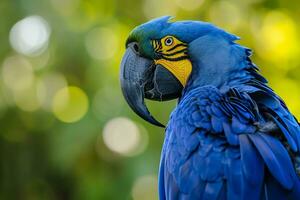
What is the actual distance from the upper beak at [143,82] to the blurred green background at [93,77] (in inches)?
61.9

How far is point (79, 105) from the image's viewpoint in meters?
5.33

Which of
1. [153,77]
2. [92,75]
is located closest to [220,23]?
[92,75]

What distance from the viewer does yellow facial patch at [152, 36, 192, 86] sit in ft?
10.2

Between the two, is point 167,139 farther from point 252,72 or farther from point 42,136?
point 42,136

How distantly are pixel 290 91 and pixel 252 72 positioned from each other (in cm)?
256

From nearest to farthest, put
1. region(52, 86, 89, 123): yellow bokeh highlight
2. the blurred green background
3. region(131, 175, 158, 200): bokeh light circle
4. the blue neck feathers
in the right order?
the blue neck feathers → region(131, 175, 158, 200): bokeh light circle → the blurred green background → region(52, 86, 89, 123): yellow bokeh highlight

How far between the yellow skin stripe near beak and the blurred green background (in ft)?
5.26

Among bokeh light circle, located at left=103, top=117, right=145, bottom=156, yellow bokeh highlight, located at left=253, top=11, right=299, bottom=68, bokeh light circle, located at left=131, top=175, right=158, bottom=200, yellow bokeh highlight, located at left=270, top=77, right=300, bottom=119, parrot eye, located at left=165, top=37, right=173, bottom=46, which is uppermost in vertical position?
parrot eye, located at left=165, top=37, right=173, bottom=46

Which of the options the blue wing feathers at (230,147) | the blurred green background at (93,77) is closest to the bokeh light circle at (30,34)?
the blurred green background at (93,77)

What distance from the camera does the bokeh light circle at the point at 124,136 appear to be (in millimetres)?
5047

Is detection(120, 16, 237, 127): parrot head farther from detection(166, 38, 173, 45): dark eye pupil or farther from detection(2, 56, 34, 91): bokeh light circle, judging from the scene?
detection(2, 56, 34, 91): bokeh light circle

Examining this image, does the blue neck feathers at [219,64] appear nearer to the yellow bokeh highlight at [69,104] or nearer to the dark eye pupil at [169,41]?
the dark eye pupil at [169,41]

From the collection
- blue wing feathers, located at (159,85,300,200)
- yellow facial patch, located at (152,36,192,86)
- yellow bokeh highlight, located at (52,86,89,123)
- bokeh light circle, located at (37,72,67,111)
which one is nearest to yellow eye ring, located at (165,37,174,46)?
yellow facial patch, located at (152,36,192,86)

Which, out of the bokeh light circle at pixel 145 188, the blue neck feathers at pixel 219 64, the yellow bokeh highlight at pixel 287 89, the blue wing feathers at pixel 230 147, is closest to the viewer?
the blue wing feathers at pixel 230 147
